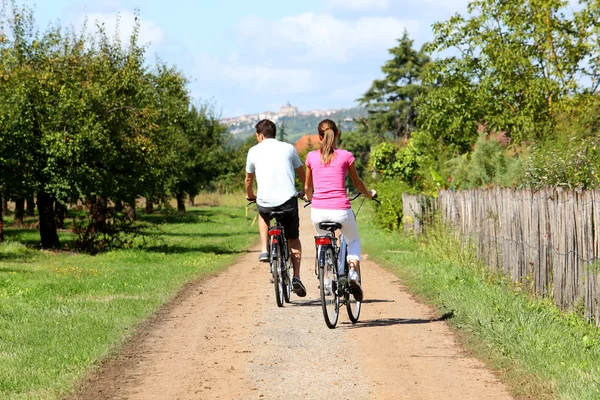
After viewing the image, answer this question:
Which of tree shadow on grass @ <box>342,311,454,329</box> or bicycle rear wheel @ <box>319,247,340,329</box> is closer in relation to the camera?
→ bicycle rear wheel @ <box>319,247,340,329</box>

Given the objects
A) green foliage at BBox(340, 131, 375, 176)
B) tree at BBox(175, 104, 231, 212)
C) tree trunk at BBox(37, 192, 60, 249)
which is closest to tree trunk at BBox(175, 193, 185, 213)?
tree at BBox(175, 104, 231, 212)

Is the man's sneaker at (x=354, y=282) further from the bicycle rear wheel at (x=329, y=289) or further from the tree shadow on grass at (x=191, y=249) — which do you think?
the tree shadow on grass at (x=191, y=249)

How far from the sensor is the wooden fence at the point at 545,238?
31.2ft

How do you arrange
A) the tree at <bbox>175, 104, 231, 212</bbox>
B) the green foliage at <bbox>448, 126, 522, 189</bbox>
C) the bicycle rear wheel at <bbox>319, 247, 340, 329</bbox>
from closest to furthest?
the bicycle rear wheel at <bbox>319, 247, 340, 329</bbox>, the green foliage at <bbox>448, 126, 522, 189</bbox>, the tree at <bbox>175, 104, 231, 212</bbox>

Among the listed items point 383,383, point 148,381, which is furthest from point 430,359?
point 148,381

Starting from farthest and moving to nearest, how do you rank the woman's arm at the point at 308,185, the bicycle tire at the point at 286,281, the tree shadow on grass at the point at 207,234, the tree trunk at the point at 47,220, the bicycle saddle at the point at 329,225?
the tree shadow on grass at the point at 207,234
the tree trunk at the point at 47,220
the bicycle tire at the point at 286,281
the woman's arm at the point at 308,185
the bicycle saddle at the point at 329,225

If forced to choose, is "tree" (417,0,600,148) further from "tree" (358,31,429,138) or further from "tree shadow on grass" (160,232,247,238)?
"tree" (358,31,429,138)

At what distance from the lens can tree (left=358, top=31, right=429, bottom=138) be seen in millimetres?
78312

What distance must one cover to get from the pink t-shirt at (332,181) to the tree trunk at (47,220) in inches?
556

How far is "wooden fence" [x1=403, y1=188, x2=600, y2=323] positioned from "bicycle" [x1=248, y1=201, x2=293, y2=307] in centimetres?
324

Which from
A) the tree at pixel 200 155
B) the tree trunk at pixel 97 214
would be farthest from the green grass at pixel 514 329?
the tree at pixel 200 155

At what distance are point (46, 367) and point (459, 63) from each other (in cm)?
2191

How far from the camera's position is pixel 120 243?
23.8m

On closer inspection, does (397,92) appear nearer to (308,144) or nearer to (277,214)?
(308,144)
